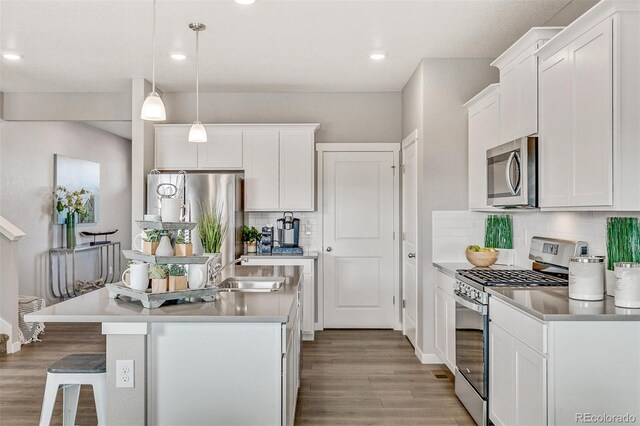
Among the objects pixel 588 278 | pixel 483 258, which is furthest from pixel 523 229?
pixel 588 278

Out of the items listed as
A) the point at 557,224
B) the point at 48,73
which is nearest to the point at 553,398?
the point at 557,224

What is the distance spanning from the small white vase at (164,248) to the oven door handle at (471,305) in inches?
71.1

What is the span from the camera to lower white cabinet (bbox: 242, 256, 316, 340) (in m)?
5.29

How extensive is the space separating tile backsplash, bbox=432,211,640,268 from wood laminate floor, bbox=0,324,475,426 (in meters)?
1.09

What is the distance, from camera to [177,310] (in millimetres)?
2309

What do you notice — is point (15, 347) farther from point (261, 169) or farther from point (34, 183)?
point (261, 169)

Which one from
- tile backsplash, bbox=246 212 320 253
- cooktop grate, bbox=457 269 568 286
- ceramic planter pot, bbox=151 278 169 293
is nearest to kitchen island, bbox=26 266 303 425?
ceramic planter pot, bbox=151 278 169 293

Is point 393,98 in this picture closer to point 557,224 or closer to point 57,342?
point 557,224

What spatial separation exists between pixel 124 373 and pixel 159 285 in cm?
42

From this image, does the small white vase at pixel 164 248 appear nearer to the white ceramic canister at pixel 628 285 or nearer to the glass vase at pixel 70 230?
the white ceramic canister at pixel 628 285

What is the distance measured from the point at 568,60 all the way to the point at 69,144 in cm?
675

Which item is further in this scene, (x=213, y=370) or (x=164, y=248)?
(x=164, y=248)

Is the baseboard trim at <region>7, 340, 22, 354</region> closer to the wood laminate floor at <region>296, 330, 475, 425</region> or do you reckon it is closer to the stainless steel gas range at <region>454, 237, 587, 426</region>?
the wood laminate floor at <region>296, 330, 475, 425</region>

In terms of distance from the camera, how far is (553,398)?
2242mm
